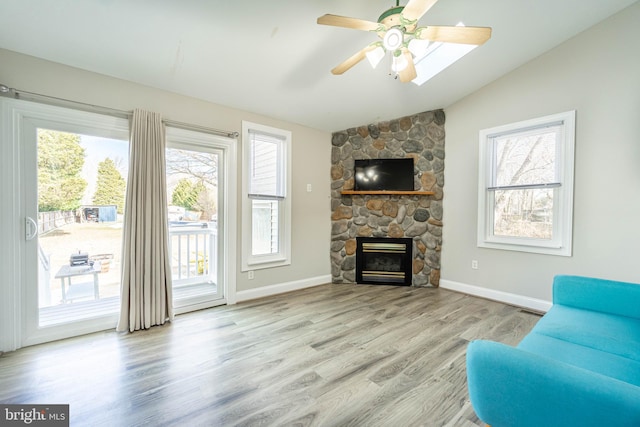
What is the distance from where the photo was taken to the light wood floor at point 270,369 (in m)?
1.53

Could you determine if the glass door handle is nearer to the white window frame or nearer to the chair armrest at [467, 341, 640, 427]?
the white window frame

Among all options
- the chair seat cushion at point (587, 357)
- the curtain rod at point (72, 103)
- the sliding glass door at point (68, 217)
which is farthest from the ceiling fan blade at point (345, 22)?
the chair seat cushion at point (587, 357)

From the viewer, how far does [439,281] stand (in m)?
4.00

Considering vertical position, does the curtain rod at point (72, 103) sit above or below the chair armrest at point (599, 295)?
above

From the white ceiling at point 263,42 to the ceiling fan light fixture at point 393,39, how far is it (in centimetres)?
56

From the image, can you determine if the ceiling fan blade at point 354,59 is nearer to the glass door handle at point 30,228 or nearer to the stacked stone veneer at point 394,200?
the stacked stone veneer at point 394,200

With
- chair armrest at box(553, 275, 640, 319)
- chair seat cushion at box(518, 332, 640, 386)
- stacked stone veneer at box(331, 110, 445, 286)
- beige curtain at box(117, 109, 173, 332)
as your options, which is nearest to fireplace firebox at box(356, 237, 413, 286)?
stacked stone veneer at box(331, 110, 445, 286)

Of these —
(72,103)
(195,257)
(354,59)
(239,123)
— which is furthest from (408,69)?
(195,257)

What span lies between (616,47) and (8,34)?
5.50 meters

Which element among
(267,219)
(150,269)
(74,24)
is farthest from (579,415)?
(74,24)

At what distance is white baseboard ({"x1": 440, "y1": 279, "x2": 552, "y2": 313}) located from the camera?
3.11m

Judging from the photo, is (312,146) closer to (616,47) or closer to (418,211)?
(418,211)

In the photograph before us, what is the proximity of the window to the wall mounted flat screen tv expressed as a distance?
0.99 m

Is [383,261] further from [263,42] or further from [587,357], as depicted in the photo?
[263,42]
